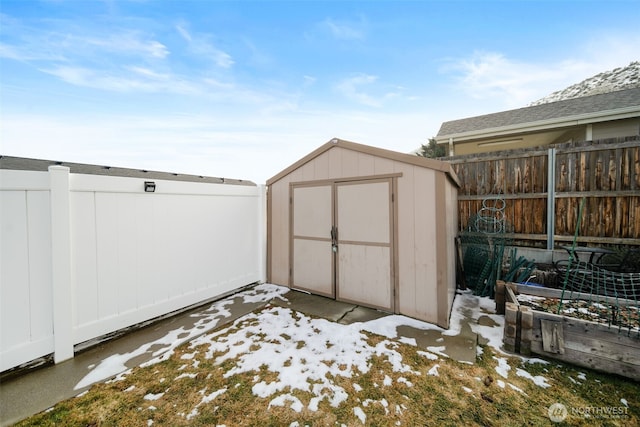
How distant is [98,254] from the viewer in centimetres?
264

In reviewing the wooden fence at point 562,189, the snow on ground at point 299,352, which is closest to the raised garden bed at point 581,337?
the snow on ground at point 299,352

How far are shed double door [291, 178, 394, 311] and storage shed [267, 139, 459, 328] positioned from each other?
14 mm

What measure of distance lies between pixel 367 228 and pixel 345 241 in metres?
0.42

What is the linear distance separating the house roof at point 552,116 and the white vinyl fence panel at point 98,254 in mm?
6818

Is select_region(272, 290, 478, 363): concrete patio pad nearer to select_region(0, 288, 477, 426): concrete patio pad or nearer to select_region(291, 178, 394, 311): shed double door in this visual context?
select_region(0, 288, 477, 426): concrete patio pad

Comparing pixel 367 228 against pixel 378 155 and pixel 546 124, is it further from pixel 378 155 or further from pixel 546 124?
pixel 546 124

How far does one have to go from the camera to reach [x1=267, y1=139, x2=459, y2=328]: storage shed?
117 inches

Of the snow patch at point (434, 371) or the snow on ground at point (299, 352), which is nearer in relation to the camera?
the snow on ground at point (299, 352)

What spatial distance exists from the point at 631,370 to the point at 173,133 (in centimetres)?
803

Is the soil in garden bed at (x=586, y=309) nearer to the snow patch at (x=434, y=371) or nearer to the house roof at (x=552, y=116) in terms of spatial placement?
the snow patch at (x=434, y=371)

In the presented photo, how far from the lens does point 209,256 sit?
149 inches

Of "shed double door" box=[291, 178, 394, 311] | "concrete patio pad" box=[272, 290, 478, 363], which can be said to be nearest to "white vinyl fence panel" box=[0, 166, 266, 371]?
"shed double door" box=[291, 178, 394, 311]

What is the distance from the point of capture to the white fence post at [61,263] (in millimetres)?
2285

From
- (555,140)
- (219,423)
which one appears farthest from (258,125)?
(555,140)
